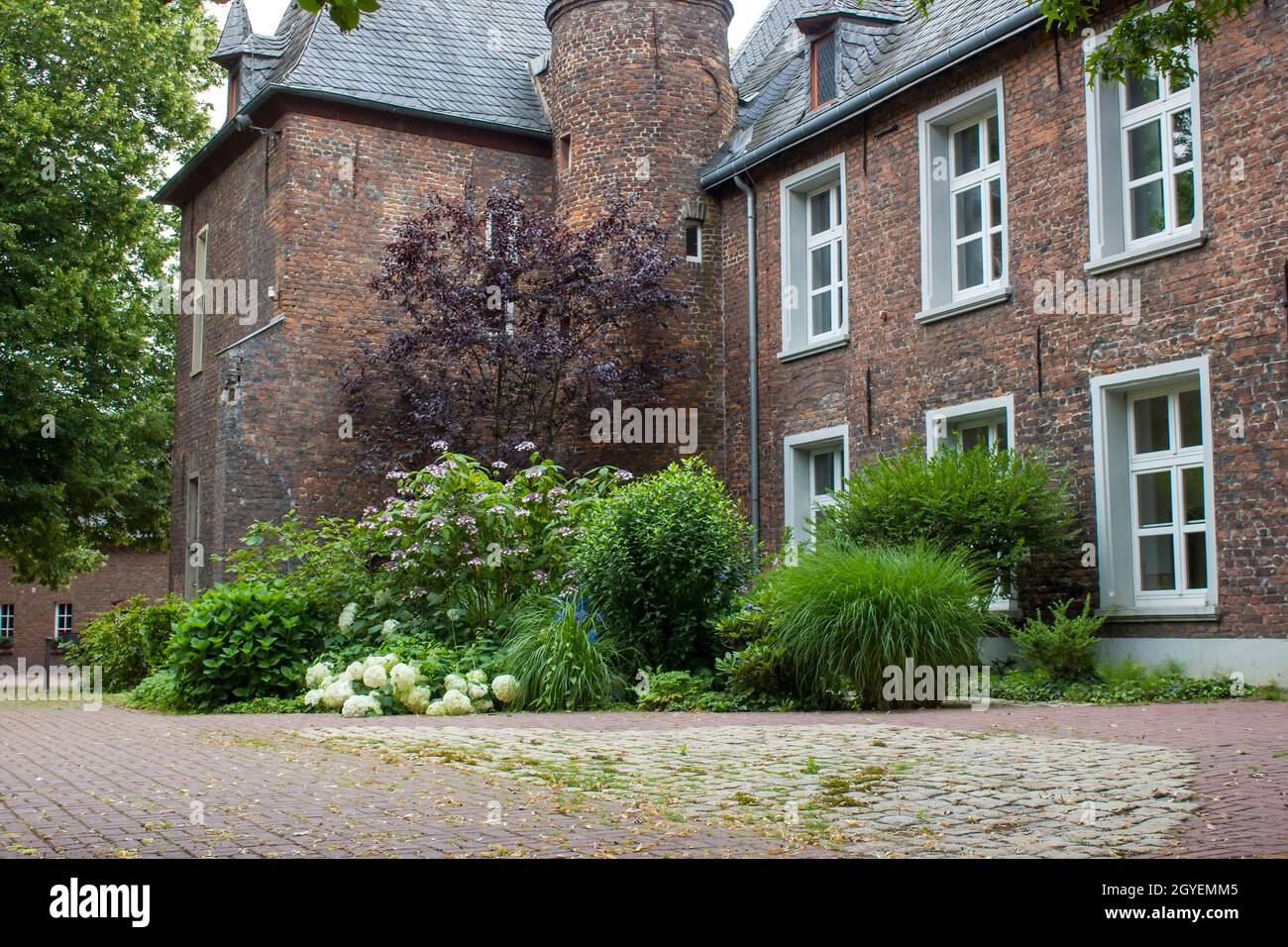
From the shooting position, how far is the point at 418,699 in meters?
11.5

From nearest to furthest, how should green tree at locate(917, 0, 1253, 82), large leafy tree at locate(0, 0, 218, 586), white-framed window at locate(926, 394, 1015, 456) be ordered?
green tree at locate(917, 0, 1253, 82), white-framed window at locate(926, 394, 1015, 456), large leafy tree at locate(0, 0, 218, 586)

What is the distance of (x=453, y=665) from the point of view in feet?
39.4

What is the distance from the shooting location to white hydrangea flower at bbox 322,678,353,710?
11.7 m

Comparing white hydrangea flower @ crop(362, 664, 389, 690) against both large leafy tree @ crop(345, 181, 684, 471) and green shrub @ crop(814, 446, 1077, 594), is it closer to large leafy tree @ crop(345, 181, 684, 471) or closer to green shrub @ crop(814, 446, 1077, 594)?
green shrub @ crop(814, 446, 1077, 594)

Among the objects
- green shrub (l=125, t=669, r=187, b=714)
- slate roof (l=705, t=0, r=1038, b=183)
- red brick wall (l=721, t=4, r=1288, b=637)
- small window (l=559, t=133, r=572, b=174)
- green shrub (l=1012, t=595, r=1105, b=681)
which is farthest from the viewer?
small window (l=559, t=133, r=572, b=174)

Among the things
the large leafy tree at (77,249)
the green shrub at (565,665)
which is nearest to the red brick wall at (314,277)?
the large leafy tree at (77,249)

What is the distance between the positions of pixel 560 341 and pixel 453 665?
21.8ft

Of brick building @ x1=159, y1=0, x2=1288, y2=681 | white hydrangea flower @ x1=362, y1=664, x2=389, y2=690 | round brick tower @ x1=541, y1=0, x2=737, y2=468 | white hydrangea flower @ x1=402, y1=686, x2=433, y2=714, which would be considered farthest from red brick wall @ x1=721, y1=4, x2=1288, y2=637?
white hydrangea flower @ x1=362, y1=664, x2=389, y2=690

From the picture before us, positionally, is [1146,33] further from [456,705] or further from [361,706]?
[361,706]

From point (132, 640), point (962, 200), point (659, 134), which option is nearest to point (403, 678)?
point (132, 640)

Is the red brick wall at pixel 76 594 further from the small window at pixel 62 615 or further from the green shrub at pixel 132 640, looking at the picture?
the green shrub at pixel 132 640

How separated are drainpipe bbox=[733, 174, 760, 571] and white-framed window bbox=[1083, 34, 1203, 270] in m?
5.83

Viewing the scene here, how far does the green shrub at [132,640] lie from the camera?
636 inches

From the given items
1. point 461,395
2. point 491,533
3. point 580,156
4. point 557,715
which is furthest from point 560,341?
point 557,715
